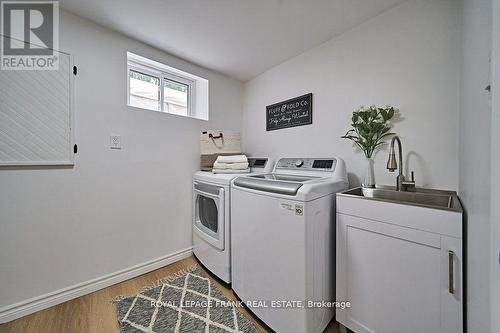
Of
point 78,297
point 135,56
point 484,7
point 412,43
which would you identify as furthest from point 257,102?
point 78,297

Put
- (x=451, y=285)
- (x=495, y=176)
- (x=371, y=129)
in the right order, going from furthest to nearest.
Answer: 1. (x=371, y=129)
2. (x=451, y=285)
3. (x=495, y=176)

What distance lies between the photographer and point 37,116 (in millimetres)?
1288

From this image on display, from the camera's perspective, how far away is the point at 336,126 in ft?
5.43

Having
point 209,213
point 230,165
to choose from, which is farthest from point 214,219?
point 230,165

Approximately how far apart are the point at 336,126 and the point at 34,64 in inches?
91.4

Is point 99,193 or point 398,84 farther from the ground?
point 398,84

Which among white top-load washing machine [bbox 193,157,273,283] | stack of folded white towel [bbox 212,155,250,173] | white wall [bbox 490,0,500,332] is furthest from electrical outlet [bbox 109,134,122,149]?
white wall [bbox 490,0,500,332]

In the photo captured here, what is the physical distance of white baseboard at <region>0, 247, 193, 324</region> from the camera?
1.23 m

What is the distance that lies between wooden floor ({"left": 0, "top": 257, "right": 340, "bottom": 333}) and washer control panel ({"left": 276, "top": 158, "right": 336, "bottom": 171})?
1081mm

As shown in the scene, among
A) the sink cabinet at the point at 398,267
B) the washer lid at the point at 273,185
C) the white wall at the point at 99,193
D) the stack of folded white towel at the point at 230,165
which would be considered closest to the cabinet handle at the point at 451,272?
the sink cabinet at the point at 398,267

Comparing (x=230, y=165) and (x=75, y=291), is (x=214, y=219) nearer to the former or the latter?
(x=230, y=165)

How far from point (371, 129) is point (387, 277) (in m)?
0.94

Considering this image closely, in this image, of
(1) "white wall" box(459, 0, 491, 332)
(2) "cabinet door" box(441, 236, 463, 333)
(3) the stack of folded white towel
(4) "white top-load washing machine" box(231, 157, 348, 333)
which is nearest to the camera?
(1) "white wall" box(459, 0, 491, 332)

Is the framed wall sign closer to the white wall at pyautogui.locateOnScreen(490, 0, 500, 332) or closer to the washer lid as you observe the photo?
the washer lid
